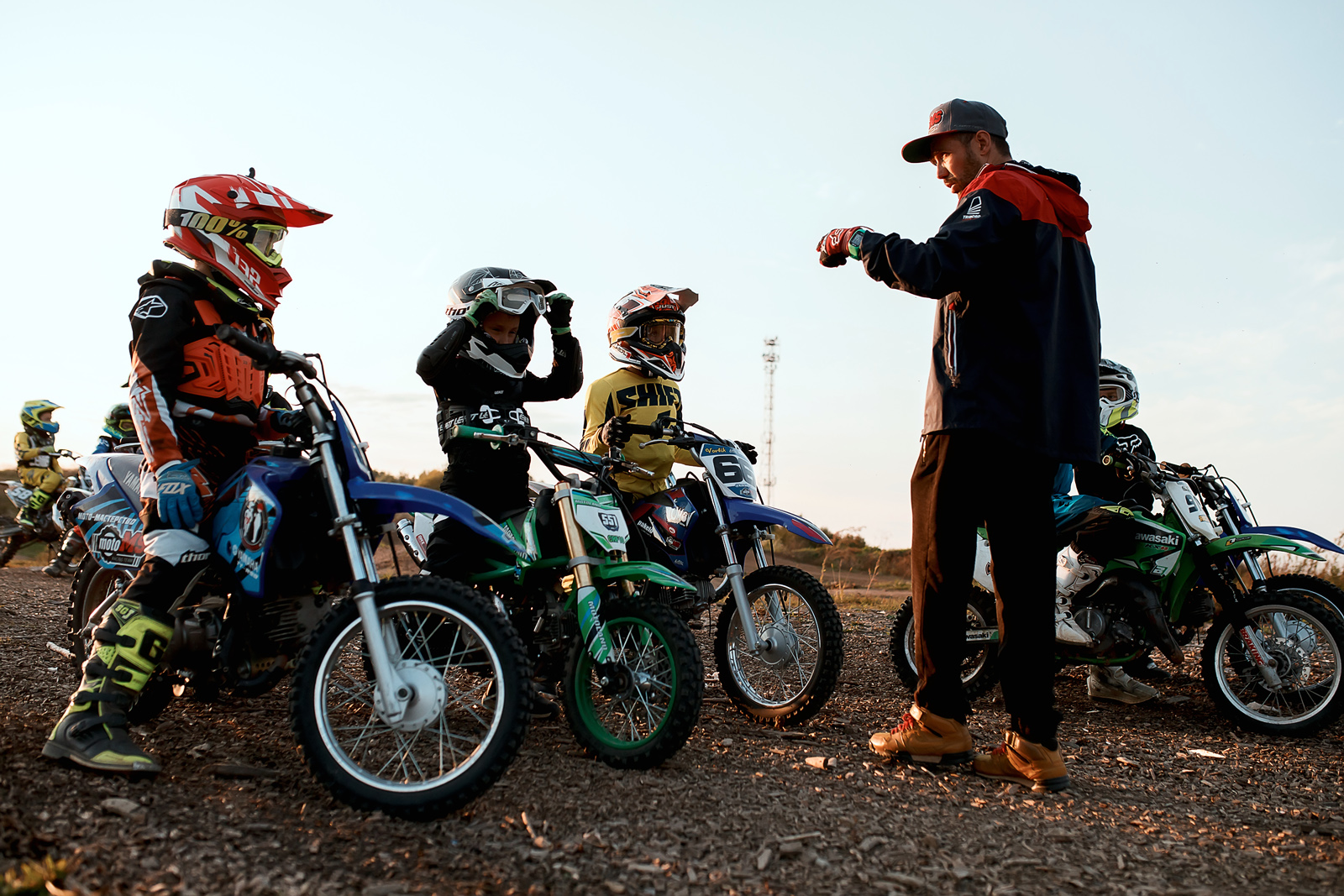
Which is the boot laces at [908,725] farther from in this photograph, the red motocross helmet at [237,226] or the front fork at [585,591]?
the red motocross helmet at [237,226]

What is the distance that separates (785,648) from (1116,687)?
2.38m

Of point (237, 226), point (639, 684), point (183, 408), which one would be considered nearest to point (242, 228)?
point (237, 226)

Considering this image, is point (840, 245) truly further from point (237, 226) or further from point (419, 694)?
point (237, 226)

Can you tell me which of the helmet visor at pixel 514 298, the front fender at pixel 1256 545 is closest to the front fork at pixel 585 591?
the helmet visor at pixel 514 298

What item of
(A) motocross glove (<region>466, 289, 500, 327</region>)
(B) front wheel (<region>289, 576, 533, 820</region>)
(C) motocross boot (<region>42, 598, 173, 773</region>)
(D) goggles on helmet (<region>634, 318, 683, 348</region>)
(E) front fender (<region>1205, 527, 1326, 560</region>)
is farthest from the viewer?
(D) goggles on helmet (<region>634, 318, 683, 348</region>)

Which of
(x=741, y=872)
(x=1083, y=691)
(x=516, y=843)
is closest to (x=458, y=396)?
(x=516, y=843)

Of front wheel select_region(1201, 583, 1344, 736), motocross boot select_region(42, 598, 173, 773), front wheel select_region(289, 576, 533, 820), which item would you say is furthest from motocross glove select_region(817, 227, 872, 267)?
front wheel select_region(1201, 583, 1344, 736)

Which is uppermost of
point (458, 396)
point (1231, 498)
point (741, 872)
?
point (458, 396)

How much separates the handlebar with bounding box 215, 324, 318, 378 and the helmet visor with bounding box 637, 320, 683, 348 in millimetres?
2510

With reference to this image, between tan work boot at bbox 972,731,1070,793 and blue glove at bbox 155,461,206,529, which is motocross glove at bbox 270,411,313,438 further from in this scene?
tan work boot at bbox 972,731,1070,793

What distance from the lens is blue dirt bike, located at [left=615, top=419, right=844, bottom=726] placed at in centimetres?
423

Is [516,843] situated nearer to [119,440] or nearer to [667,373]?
[667,373]

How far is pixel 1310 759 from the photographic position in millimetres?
4059

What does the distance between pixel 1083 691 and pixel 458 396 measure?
4.14 metres
